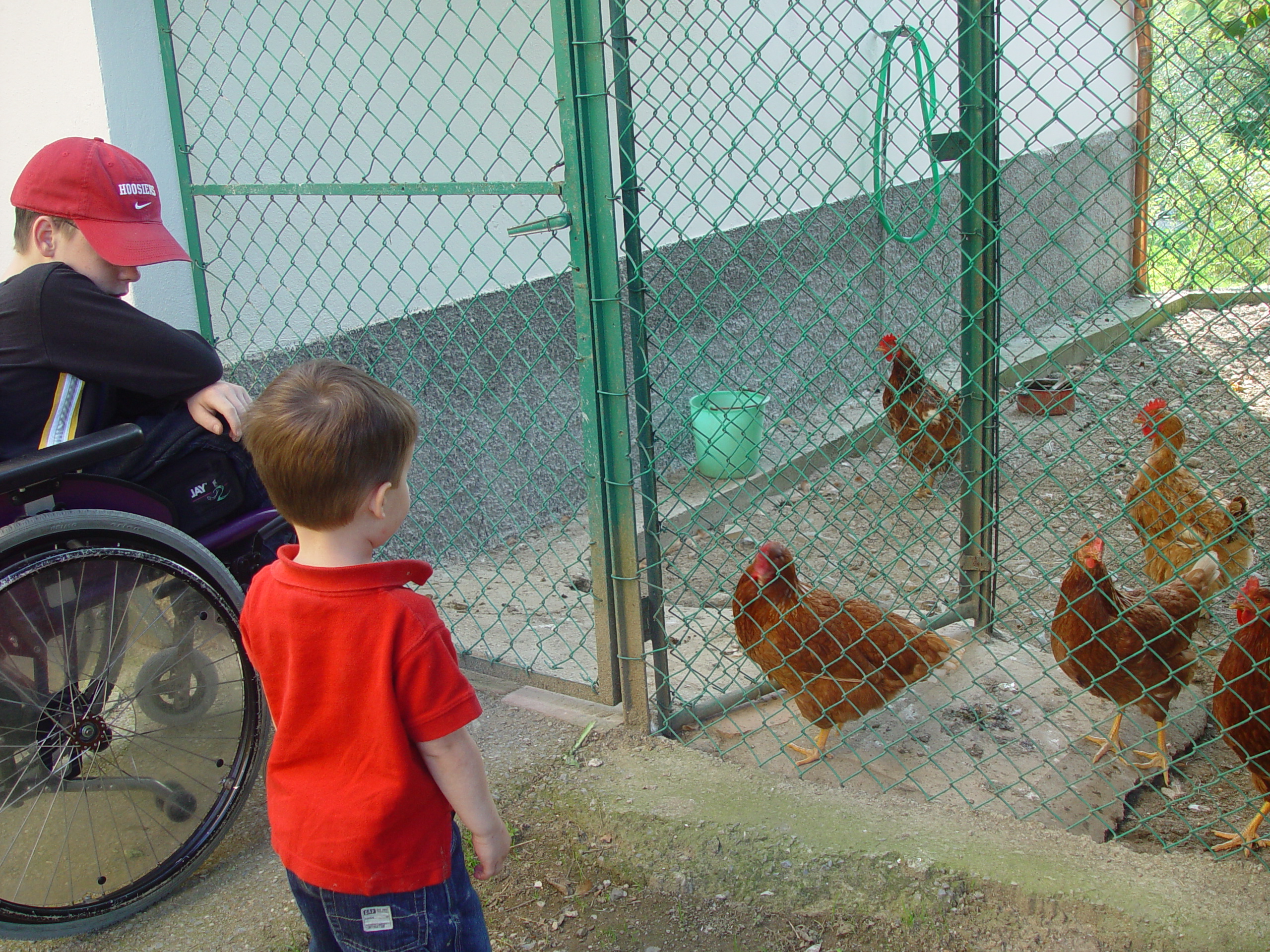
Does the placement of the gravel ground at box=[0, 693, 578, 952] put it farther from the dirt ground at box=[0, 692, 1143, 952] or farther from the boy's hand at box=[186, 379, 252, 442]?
the boy's hand at box=[186, 379, 252, 442]

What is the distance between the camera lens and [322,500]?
125cm

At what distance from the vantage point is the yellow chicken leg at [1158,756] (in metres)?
2.70

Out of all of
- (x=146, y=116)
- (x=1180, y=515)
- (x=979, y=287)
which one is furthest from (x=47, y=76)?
(x=1180, y=515)

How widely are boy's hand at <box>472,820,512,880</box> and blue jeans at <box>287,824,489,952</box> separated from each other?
69mm

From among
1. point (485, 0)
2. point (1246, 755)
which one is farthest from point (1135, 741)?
point (485, 0)

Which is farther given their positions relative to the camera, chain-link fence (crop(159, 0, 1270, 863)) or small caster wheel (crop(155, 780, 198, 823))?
chain-link fence (crop(159, 0, 1270, 863))

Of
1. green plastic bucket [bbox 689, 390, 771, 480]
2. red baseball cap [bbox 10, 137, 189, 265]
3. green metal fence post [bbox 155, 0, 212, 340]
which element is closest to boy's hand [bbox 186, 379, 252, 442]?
red baseball cap [bbox 10, 137, 189, 265]

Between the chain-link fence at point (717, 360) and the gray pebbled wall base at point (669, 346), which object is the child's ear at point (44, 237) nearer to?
the chain-link fence at point (717, 360)

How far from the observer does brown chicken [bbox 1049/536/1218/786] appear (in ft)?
8.62

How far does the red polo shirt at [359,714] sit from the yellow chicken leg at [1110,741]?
6.96 ft

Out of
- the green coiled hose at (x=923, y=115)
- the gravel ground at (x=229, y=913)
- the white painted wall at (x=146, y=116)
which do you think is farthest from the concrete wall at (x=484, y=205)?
the gravel ground at (x=229, y=913)

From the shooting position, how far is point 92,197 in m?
1.99

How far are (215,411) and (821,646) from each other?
1.67m

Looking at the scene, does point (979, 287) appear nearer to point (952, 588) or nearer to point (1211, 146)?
point (952, 588)
